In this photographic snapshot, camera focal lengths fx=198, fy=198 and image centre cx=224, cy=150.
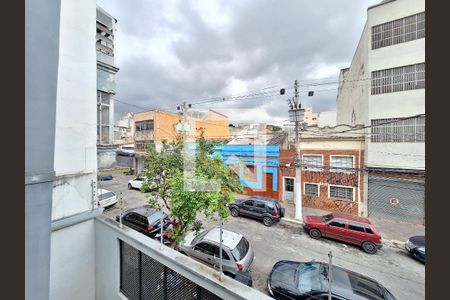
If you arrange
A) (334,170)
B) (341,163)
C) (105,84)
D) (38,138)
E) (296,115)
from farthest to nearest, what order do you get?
(334,170), (341,163), (296,115), (105,84), (38,138)

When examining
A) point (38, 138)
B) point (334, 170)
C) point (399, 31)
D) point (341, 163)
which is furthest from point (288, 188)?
point (38, 138)

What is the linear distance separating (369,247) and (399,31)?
9676 millimetres

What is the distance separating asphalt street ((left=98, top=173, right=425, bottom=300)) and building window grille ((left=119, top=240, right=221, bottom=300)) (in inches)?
122

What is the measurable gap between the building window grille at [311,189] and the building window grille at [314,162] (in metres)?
0.94

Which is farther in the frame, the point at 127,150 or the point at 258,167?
the point at 127,150

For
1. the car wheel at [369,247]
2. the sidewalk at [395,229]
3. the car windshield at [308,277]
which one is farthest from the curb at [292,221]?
the car windshield at [308,277]

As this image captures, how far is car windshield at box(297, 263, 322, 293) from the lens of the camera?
407 cm

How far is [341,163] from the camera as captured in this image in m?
10.7

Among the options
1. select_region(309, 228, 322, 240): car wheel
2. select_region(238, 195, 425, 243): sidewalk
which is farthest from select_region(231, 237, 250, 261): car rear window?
select_region(238, 195, 425, 243): sidewalk

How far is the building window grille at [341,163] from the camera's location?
10.5m

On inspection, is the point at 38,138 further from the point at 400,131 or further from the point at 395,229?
the point at 400,131

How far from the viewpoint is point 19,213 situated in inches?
45.6

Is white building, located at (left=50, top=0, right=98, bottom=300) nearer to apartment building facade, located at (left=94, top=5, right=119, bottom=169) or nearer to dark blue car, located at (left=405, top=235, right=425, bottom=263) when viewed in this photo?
apartment building facade, located at (left=94, top=5, right=119, bottom=169)

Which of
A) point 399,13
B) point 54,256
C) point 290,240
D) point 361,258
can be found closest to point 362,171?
point 361,258
